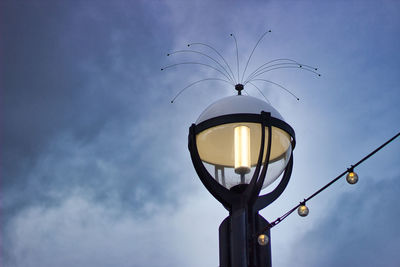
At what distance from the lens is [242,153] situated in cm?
541

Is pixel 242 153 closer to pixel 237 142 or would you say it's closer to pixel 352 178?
pixel 237 142

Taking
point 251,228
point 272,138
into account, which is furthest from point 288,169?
point 251,228

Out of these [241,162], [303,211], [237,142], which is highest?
[237,142]

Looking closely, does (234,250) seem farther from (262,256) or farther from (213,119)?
(213,119)

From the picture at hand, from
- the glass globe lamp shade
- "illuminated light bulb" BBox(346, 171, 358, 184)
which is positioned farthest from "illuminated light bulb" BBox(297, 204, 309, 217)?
the glass globe lamp shade

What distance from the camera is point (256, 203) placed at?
5516mm

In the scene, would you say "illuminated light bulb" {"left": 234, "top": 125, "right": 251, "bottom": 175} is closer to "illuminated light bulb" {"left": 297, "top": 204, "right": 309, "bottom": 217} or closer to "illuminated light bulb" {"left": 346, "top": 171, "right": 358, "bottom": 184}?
"illuminated light bulb" {"left": 297, "top": 204, "right": 309, "bottom": 217}

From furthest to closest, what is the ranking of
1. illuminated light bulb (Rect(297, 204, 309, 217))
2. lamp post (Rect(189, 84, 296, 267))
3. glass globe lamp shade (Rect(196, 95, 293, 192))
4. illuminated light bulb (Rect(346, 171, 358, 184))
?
glass globe lamp shade (Rect(196, 95, 293, 192)), lamp post (Rect(189, 84, 296, 267)), illuminated light bulb (Rect(297, 204, 309, 217)), illuminated light bulb (Rect(346, 171, 358, 184))

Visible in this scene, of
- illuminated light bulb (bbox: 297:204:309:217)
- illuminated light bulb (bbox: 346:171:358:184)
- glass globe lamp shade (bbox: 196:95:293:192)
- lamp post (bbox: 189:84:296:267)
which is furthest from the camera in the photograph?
glass globe lamp shade (bbox: 196:95:293:192)

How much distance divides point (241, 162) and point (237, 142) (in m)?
0.20

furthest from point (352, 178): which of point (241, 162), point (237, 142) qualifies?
point (237, 142)

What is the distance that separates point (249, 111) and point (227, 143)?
35cm

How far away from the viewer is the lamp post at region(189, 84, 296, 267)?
5.32 meters

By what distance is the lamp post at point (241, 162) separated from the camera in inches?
209
